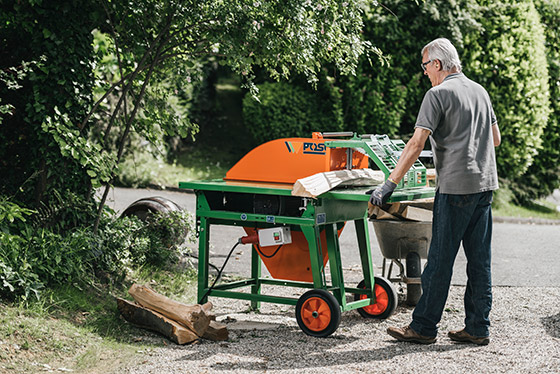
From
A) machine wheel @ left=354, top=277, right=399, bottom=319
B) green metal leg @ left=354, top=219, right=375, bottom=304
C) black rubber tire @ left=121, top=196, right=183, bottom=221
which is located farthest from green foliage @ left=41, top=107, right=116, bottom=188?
machine wheel @ left=354, top=277, right=399, bottom=319

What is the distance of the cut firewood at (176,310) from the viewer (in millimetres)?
5047

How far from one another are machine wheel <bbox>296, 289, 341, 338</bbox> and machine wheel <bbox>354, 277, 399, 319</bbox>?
0.79m

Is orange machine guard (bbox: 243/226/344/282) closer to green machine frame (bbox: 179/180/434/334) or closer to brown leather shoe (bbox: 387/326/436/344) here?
green machine frame (bbox: 179/180/434/334)

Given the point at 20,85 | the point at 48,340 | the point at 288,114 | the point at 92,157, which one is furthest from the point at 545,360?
the point at 288,114

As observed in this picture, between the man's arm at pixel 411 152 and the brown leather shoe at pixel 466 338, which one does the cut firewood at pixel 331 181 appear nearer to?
the man's arm at pixel 411 152

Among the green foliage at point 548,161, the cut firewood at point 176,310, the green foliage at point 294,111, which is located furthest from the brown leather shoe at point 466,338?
the green foliage at point 548,161

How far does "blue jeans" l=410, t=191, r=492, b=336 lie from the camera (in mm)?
4781

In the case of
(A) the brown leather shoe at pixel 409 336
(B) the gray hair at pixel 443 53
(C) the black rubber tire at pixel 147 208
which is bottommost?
(A) the brown leather shoe at pixel 409 336

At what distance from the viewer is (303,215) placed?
5145 millimetres

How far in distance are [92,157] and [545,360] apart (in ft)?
11.9

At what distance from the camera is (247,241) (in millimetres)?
5520

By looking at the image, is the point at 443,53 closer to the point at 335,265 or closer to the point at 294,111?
the point at 335,265

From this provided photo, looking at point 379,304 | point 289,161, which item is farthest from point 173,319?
point 379,304

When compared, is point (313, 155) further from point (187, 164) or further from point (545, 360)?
point (187, 164)
